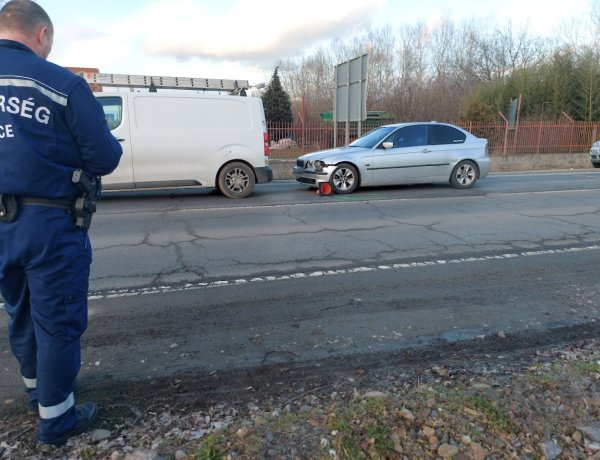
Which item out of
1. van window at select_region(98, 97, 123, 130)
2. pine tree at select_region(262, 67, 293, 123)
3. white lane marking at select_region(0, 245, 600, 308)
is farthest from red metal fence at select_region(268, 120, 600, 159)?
white lane marking at select_region(0, 245, 600, 308)

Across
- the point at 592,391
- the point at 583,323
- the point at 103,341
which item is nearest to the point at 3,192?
the point at 103,341

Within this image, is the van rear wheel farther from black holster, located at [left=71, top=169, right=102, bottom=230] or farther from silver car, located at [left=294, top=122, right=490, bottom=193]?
black holster, located at [left=71, top=169, right=102, bottom=230]

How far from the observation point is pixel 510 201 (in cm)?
978

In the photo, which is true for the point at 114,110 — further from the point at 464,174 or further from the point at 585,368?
the point at 585,368

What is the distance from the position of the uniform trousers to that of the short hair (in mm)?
844

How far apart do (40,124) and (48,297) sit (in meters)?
0.80

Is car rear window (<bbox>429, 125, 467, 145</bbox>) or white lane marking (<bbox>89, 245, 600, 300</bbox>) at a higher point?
car rear window (<bbox>429, 125, 467, 145</bbox>)

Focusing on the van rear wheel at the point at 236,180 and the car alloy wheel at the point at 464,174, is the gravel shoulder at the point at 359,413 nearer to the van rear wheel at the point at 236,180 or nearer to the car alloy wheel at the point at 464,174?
the van rear wheel at the point at 236,180

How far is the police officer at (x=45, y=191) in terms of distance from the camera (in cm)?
206

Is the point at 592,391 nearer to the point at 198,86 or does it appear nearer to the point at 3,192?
the point at 3,192

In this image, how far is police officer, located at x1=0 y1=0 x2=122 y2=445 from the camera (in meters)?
2.06

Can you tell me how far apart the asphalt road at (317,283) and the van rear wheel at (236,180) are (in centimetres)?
115

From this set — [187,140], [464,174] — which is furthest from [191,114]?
[464,174]

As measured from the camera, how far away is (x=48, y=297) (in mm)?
2172
